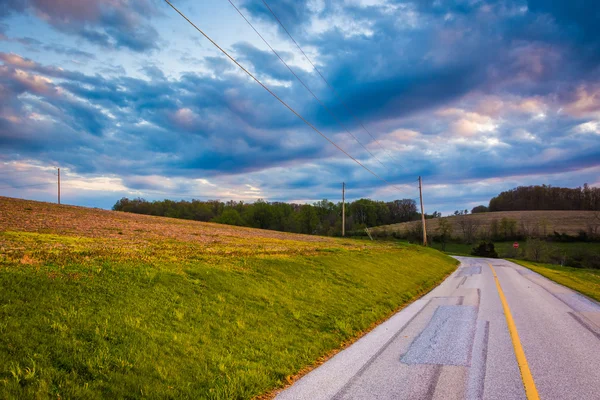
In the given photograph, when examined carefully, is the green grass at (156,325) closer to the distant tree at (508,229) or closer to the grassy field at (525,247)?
the grassy field at (525,247)

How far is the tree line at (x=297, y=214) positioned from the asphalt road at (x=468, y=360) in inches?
3713

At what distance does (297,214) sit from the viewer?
126188 millimetres

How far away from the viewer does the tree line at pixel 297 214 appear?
408 feet

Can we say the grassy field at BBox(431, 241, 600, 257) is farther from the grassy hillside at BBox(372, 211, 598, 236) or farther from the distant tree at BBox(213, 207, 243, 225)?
the distant tree at BBox(213, 207, 243, 225)

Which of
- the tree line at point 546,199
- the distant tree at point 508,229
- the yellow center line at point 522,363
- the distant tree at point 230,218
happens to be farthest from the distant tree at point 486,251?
the tree line at point 546,199

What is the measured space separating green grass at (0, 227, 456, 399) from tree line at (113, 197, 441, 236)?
9438 centimetres

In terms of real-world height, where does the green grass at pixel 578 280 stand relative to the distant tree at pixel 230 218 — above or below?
below

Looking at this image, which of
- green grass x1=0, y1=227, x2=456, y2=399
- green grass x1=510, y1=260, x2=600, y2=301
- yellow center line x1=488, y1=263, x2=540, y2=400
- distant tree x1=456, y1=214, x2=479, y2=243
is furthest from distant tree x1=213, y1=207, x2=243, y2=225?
yellow center line x1=488, y1=263, x2=540, y2=400

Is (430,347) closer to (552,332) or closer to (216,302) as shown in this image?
(552,332)

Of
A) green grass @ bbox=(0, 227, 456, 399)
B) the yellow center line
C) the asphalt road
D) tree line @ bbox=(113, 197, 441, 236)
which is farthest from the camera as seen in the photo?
tree line @ bbox=(113, 197, 441, 236)

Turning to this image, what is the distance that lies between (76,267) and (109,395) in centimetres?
554

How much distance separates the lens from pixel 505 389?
19.5 ft

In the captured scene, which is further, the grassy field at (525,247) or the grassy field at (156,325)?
the grassy field at (525,247)

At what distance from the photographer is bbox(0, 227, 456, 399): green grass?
18.4 ft
